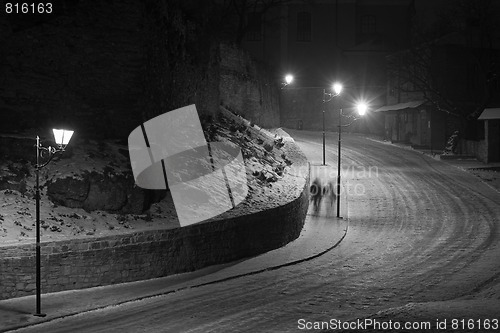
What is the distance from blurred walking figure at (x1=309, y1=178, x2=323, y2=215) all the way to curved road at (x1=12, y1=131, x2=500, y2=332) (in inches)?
62.6

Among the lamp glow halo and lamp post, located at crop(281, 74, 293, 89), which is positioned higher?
lamp post, located at crop(281, 74, 293, 89)

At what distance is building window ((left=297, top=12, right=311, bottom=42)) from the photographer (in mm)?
56594

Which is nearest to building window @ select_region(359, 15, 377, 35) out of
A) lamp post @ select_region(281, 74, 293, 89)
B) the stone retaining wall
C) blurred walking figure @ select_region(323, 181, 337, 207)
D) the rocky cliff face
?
lamp post @ select_region(281, 74, 293, 89)

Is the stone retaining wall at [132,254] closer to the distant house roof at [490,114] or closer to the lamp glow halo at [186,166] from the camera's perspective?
the lamp glow halo at [186,166]

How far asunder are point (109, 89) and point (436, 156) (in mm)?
27750

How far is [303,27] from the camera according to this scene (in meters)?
56.7

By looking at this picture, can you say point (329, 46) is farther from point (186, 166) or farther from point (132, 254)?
point (132, 254)

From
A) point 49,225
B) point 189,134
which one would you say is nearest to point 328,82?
point 189,134

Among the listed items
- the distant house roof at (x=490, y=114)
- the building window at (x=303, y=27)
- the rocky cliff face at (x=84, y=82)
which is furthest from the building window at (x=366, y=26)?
the rocky cliff face at (x=84, y=82)

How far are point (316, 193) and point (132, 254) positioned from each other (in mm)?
16042

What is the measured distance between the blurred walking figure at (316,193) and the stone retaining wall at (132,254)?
29.4ft

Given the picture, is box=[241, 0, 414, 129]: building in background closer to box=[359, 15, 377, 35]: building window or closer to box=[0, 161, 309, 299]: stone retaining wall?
box=[359, 15, 377, 35]: building window

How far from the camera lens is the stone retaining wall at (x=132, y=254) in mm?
13555

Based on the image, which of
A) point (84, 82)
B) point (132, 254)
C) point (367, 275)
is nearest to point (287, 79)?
point (84, 82)
